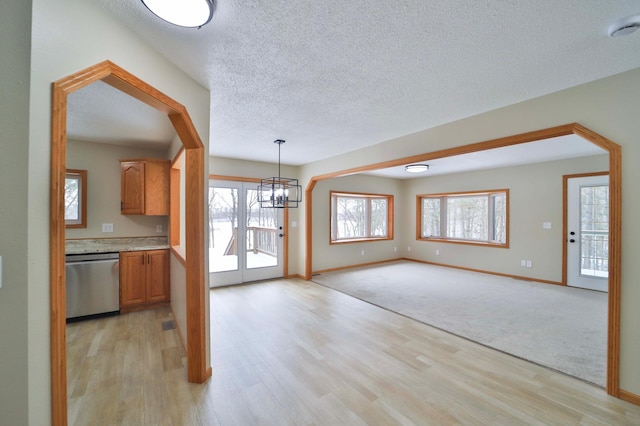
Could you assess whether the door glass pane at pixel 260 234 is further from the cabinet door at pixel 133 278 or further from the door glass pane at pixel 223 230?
the cabinet door at pixel 133 278

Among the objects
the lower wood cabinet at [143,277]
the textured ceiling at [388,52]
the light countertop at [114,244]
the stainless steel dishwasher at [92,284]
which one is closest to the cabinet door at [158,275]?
the lower wood cabinet at [143,277]

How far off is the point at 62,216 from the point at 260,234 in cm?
451

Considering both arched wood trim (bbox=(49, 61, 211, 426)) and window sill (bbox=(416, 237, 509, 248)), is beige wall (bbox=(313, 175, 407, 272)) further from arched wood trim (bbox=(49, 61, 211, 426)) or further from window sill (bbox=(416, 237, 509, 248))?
arched wood trim (bbox=(49, 61, 211, 426))

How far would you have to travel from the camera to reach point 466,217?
6.95 m

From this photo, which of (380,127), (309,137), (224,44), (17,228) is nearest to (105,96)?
(224,44)

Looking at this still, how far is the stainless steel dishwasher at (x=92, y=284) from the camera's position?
3430mm

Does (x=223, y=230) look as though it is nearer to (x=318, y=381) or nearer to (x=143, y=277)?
(x=143, y=277)

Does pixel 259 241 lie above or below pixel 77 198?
below

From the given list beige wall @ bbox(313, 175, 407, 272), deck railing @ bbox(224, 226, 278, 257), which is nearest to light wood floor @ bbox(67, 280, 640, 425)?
deck railing @ bbox(224, 226, 278, 257)

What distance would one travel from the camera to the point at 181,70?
1.99m

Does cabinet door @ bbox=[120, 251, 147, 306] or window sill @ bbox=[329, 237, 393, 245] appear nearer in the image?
cabinet door @ bbox=[120, 251, 147, 306]

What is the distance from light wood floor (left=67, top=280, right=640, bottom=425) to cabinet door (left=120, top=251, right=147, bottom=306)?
1.57 feet

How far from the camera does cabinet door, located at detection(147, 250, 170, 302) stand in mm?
4012

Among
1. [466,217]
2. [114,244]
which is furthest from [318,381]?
[466,217]
